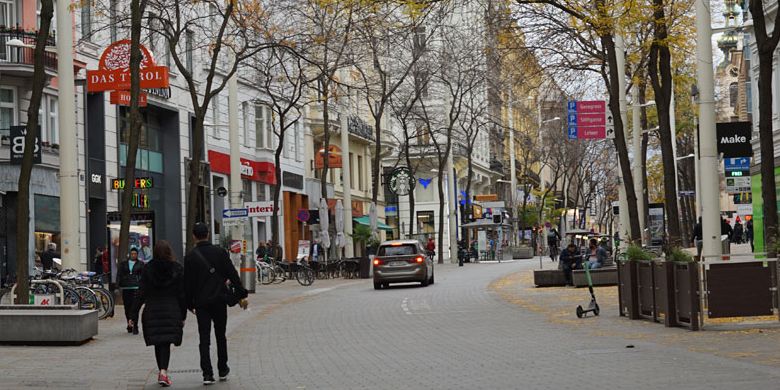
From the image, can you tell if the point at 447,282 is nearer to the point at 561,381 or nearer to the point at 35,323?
the point at 35,323

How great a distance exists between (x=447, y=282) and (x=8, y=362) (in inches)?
1114

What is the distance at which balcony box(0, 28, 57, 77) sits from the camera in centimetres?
3773

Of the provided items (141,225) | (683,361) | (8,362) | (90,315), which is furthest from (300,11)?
(683,361)

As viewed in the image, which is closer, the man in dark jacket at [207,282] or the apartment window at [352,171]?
the man in dark jacket at [207,282]

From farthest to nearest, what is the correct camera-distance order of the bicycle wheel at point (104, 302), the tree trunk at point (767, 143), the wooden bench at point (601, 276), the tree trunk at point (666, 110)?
the wooden bench at point (601, 276), the tree trunk at point (666, 110), the bicycle wheel at point (104, 302), the tree trunk at point (767, 143)

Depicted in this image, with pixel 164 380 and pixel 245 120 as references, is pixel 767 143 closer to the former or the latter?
pixel 164 380

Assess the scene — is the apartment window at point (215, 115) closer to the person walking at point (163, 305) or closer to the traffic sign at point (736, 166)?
the traffic sign at point (736, 166)

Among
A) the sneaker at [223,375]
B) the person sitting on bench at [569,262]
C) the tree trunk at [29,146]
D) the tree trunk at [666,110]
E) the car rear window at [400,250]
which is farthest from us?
the car rear window at [400,250]

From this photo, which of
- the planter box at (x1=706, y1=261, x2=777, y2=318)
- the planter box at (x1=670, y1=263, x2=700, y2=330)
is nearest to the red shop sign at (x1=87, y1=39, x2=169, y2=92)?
the planter box at (x1=670, y1=263, x2=700, y2=330)

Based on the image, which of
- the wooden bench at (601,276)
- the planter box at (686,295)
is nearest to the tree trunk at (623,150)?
the wooden bench at (601,276)

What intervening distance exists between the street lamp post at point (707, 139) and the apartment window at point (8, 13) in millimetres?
Result: 23279

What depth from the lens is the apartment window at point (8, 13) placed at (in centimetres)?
3850

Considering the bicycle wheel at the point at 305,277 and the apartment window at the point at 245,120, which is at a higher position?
the apartment window at the point at 245,120

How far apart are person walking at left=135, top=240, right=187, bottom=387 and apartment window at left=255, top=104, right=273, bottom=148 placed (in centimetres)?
4753
